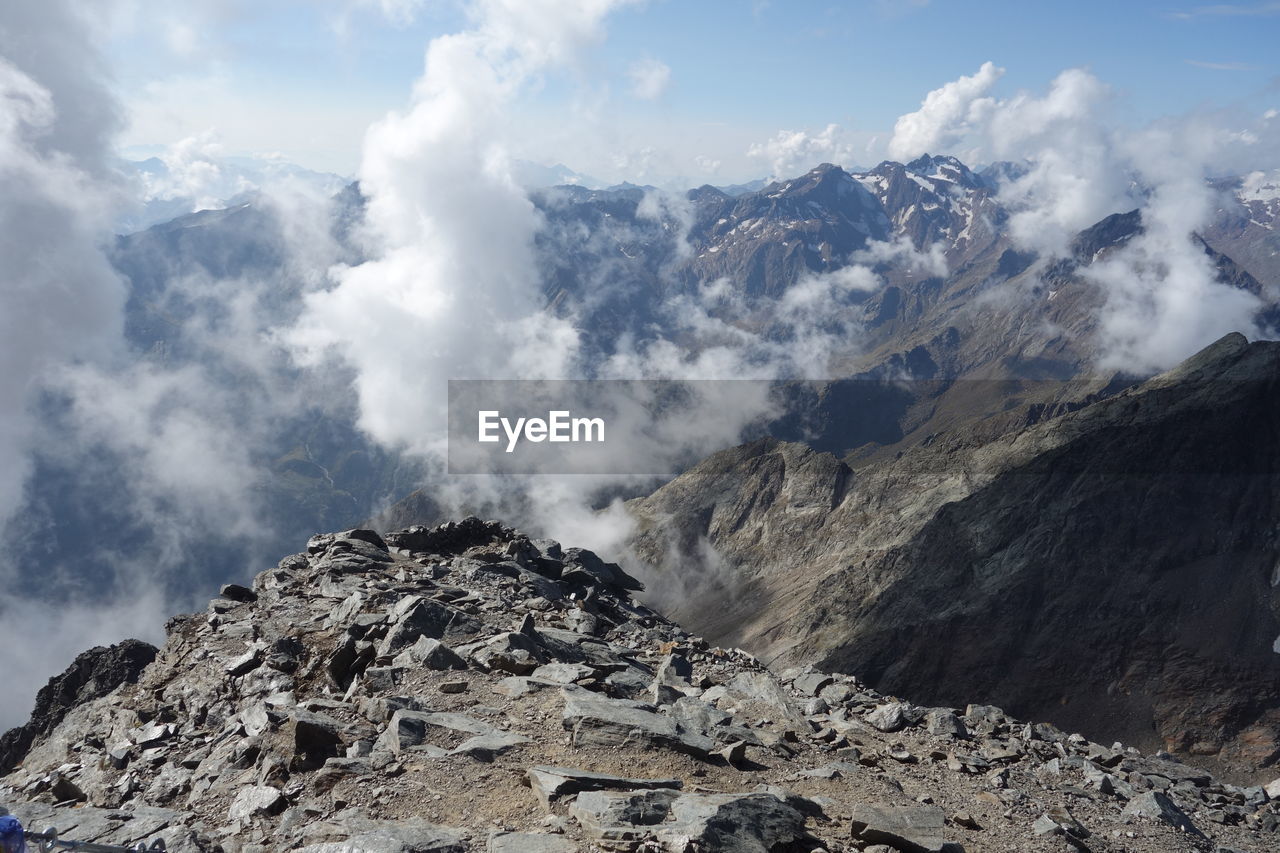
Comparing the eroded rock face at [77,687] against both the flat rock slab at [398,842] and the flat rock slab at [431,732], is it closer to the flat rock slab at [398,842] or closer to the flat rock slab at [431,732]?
the flat rock slab at [431,732]

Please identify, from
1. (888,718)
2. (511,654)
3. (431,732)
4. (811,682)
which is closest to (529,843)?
(431,732)

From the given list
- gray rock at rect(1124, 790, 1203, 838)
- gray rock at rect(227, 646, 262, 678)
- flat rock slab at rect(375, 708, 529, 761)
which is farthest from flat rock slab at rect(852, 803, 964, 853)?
gray rock at rect(227, 646, 262, 678)

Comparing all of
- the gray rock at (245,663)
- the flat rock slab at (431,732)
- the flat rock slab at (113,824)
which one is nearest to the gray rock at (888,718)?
the flat rock slab at (431,732)

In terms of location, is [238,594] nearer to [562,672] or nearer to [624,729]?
[562,672]

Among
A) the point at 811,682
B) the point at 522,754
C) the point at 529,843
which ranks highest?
the point at 811,682

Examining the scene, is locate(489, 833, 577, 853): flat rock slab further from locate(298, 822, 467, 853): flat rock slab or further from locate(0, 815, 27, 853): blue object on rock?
locate(0, 815, 27, 853): blue object on rock
